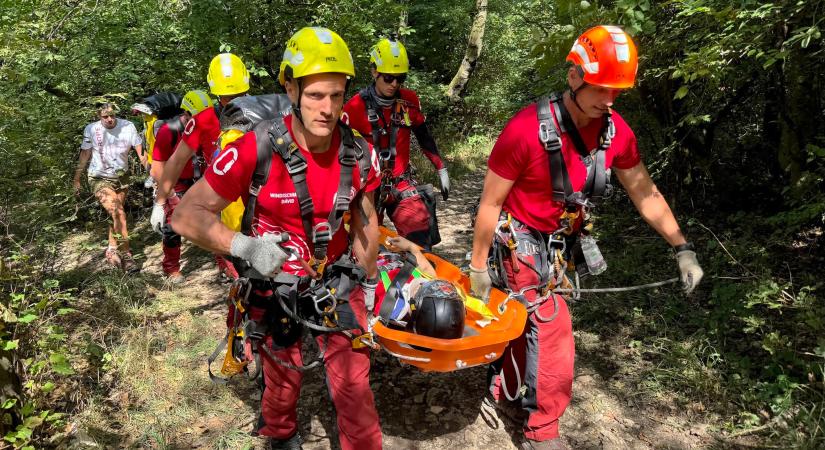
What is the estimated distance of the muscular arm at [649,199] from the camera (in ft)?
10.9

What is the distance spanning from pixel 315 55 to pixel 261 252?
3.22ft

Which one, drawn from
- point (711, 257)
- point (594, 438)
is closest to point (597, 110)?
point (594, 438)

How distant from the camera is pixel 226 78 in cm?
504

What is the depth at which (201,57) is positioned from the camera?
7.74 m

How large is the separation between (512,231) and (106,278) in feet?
16.1

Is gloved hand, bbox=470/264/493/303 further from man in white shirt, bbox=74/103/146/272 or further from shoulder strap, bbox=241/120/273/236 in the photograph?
man in white shirt, bbox=74/103/146/272

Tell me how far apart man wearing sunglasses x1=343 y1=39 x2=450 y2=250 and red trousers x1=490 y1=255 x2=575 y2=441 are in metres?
1.94

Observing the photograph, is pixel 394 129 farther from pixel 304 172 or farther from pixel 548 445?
pixel 548 445

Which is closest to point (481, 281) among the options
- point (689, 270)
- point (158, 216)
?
point (689, 270)

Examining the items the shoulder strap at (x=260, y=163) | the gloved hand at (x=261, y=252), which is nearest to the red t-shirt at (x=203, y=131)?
the shoulder strap at (x=260, y=163)

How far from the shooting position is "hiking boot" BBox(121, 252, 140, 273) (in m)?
6.84

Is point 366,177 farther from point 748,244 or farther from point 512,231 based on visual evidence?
point 748,244

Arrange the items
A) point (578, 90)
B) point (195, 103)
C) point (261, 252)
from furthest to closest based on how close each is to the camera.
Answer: point (195, 103) → point (578, 90) → point (261, 252)

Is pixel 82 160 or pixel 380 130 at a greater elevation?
pixel 380 130
